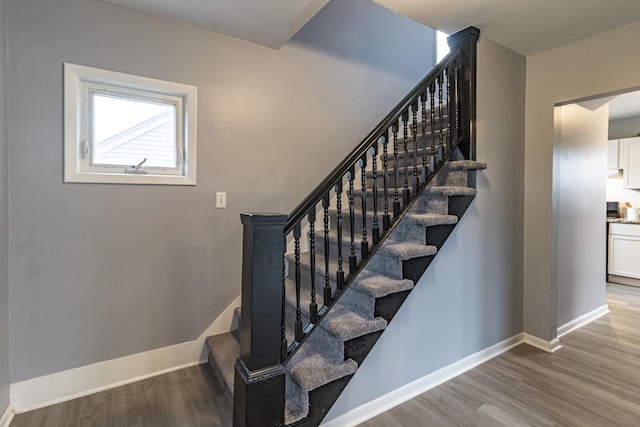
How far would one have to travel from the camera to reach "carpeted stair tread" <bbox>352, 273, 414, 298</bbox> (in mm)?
1740

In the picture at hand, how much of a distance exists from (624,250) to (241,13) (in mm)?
5837

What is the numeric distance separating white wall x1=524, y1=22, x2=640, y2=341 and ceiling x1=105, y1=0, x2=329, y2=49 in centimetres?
202

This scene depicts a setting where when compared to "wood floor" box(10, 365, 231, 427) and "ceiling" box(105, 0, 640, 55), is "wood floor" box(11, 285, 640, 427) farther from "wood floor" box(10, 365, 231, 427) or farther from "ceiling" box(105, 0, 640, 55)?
"ceiling" box(105, 0, 640, 55)

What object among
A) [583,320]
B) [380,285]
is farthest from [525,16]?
[583,320]

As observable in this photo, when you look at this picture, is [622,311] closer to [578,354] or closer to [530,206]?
[578,354]

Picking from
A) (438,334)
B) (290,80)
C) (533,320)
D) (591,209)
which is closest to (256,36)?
(290,80)

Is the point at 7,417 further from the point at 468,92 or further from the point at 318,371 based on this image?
the point at 468,92

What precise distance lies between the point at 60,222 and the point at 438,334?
258cm

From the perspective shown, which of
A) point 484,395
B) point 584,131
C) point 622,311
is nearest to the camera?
point 484,395

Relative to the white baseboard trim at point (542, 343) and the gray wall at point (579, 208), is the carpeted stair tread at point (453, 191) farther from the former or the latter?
the white baseboard trim at point (542, 343)

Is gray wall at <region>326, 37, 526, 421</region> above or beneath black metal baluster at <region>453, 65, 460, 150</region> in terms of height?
beneath

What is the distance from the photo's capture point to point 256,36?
7.80ft

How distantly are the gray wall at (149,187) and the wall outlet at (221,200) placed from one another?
0.12ft

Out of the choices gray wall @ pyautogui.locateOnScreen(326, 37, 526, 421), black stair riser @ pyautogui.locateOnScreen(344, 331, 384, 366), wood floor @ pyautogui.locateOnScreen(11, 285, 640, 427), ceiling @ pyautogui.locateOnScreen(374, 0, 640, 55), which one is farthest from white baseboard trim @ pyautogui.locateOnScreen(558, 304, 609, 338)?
ceiling @ pyautogui.locateOnScreen(374, 0, 640, 55)
